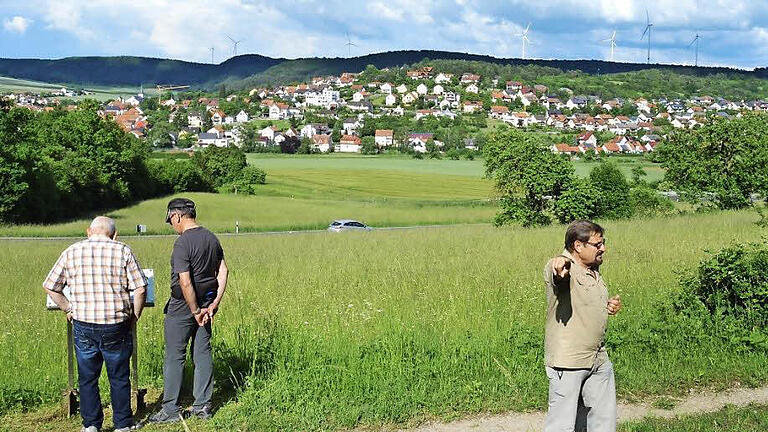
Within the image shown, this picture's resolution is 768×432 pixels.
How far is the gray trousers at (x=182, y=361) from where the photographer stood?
268 inches

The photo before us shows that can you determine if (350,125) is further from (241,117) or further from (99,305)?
(99,305)

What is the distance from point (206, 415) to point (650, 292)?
267 inches

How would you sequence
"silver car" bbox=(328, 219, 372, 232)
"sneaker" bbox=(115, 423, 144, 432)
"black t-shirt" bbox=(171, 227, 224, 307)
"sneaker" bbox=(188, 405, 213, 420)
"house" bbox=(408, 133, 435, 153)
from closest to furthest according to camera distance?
"sneaker" bbox=(115, 423, 144, 432), "black t-shirt" bbox=(171, 227, 224, 307), "sneaker" bbox=(188, 405, 213, 420), "silver car" bbox=(328, 219, 372, 232), "house" bbox=(408, 133, 435, 153)

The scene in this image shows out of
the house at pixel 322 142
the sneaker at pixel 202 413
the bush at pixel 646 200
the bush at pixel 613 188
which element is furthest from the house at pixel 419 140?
the sneaker at pixel 202 413

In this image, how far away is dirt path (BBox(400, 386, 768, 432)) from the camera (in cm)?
661

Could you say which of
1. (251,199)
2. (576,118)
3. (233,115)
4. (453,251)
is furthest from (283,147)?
(453,251)

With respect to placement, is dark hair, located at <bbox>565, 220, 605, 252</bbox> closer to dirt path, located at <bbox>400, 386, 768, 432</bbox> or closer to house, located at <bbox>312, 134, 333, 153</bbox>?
dirt path, located at <bbox>400, 386, 768, 432</bbox>

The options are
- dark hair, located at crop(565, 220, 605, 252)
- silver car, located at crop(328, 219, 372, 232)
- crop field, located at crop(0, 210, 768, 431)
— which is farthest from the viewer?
silver car, located at crop(328, 219, 372, 232)

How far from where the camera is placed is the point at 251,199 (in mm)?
66625

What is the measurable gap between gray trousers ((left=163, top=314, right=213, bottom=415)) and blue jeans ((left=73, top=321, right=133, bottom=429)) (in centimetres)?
40

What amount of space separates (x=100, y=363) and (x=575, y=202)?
30147mm

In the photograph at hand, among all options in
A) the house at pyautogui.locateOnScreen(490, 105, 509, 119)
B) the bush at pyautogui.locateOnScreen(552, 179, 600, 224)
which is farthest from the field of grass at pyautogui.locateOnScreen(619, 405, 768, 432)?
the house at pyautogui.locateOnScreen(490, 105, 509, 119)

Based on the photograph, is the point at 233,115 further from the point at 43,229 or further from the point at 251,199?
the point at 43,229

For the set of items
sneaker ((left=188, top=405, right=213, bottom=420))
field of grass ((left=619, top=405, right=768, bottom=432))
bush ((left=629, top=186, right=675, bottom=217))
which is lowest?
bush ((left=629, top=186, right=675, bottom=217))
